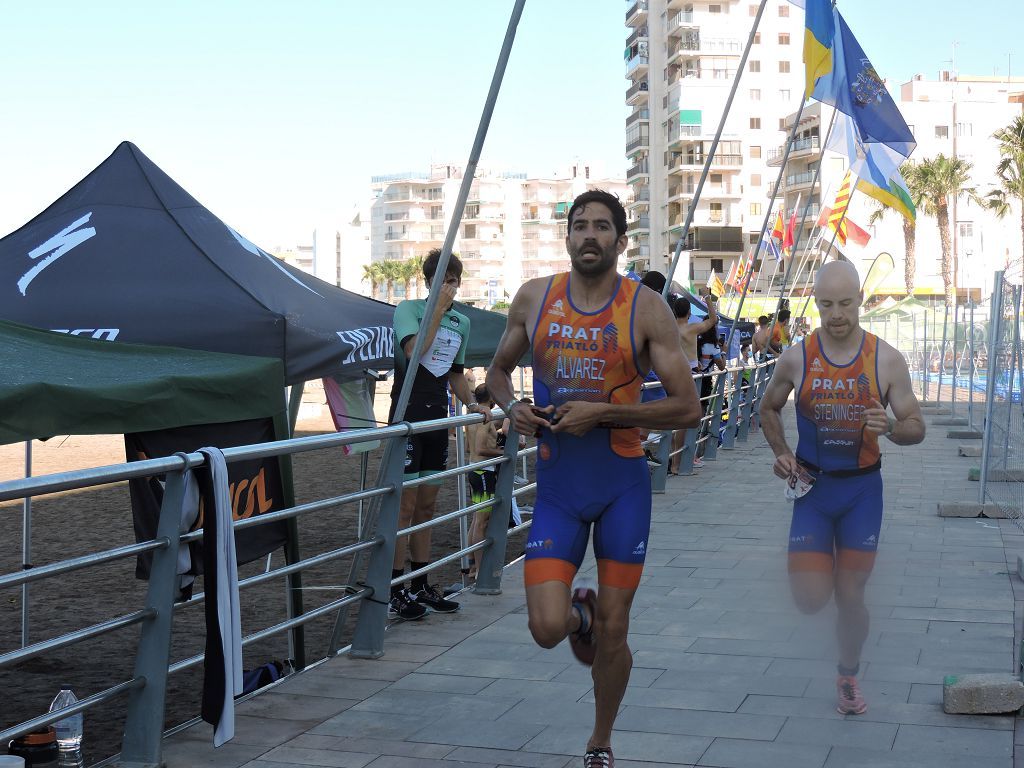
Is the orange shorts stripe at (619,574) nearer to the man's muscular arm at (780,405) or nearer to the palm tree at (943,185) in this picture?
the man's muscular arm at (780,405)

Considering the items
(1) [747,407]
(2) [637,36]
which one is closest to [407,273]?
(2) [637,36]

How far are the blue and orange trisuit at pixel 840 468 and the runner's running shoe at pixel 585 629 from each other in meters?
1.22

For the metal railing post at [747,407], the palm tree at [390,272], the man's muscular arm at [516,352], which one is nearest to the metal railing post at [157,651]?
the man's muscular arm at [516,352]

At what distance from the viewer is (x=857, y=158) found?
65.3 ft

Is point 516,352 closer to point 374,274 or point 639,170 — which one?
point 639,170

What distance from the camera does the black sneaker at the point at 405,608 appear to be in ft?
23.3

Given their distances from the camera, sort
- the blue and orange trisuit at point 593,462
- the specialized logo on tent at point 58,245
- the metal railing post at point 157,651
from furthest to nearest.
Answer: the specialized logo on tent at point 58,245
the metal railing post at point 157,651
the blue and orange trisuit at point 593,462

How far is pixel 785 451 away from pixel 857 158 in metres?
15.6

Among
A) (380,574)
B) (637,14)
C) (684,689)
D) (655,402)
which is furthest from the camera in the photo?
(637,14)

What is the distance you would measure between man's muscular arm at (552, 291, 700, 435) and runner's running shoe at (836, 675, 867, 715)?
1485mm

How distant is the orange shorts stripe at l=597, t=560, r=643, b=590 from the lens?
4391 millimetres

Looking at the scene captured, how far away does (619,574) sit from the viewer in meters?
4.39

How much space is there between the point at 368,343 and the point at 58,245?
2063 millimetres

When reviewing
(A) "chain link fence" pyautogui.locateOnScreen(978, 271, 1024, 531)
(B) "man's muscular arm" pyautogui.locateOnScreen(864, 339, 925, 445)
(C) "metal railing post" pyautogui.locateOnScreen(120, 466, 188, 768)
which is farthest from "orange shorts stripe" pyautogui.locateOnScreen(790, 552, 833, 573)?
(A) "chain link fence" pyautogui.locateOnScreen(978, 271, 1024, 531)
